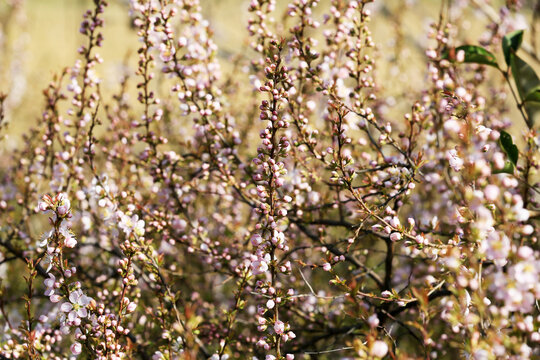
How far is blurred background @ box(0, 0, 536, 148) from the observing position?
21.4 ft

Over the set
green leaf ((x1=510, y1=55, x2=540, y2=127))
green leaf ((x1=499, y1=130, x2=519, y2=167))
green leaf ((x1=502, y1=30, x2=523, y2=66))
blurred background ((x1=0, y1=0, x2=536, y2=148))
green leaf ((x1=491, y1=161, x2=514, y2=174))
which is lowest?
green leaf ((x1=491, y1=161, x2=514, y2=174))

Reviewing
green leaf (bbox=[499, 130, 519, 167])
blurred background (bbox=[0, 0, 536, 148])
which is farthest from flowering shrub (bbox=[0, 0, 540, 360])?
blurred background (bbox=[0, 0, 536, 148])

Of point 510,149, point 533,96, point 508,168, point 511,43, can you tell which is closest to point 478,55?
point 511,43

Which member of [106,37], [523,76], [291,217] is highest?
[106,37]

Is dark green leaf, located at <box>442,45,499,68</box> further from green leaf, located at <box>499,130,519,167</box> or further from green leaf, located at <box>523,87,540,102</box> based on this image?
green leaf, located at <box>499,130,519,167</box>

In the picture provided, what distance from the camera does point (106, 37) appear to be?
43.2 ft

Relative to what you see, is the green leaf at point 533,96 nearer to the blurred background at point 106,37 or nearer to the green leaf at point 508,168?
the green leaf at point 508,168

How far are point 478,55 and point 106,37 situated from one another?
44.1 ft

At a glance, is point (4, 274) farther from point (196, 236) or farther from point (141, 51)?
point (141, 51)

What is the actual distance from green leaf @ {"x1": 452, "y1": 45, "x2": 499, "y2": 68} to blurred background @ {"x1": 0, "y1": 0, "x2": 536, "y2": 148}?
7.15 ft

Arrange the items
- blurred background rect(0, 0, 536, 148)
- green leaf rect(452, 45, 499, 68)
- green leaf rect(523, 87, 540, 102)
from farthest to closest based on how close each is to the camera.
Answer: blurred background rect(0, 0, 536, 148) < green leaf rect(452, 45, 499, 68) < green leaf rect(523, 87, 540, 102)

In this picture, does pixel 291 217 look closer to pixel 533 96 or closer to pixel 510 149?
pixel 510 149

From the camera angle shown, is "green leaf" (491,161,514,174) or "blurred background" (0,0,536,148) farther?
"blurred background" (0,0,536,148)

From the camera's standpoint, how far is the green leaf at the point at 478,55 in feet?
6.27
